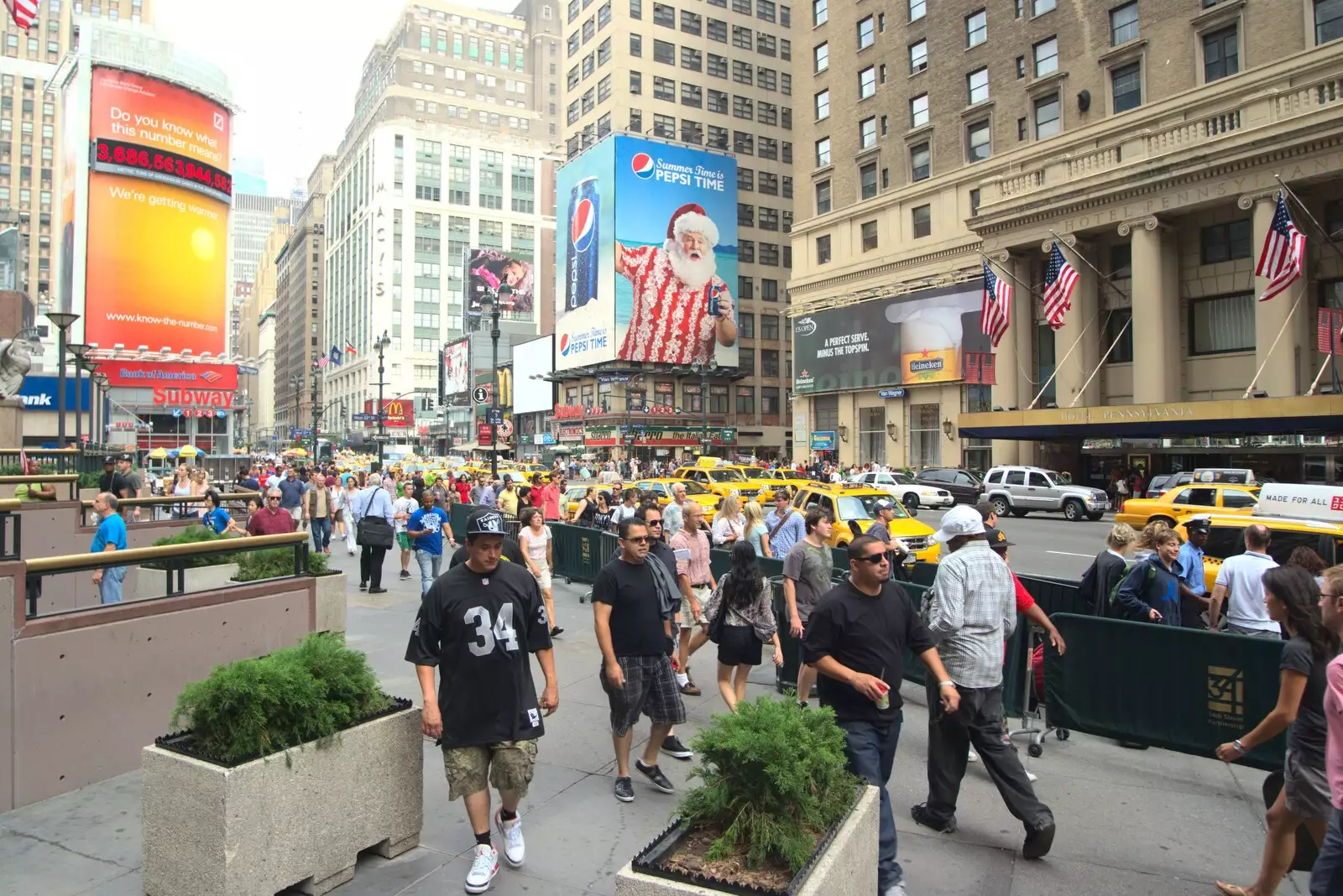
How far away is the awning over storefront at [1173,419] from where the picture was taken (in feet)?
87.9

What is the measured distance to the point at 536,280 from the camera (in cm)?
12231

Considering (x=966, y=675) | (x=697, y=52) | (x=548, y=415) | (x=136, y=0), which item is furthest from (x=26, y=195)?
(x=966, y=675)

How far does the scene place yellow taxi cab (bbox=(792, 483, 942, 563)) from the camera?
1648 centimetres

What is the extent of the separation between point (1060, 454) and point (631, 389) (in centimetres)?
3513

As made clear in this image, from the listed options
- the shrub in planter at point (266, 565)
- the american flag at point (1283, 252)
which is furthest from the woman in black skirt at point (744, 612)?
the american flag at point (1283, 252)

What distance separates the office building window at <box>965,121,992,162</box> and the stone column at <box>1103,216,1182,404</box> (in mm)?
11850

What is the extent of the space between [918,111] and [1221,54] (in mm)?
15800

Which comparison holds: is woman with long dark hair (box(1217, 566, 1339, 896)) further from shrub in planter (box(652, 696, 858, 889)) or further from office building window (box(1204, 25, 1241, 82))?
office building window (box(1204, 25, 1241, 82))

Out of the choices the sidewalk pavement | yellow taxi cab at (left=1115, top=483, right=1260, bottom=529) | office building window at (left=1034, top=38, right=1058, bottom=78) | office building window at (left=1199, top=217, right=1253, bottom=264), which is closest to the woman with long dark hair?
the sidewalk pavement

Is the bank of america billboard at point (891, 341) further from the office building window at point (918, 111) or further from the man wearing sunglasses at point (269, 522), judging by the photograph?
the man wearing sunglasses at point (269, 522)

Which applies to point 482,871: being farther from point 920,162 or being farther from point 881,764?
point 920,162

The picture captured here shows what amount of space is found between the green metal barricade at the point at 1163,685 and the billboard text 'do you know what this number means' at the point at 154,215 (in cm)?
6942

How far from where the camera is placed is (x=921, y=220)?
46.6 metres

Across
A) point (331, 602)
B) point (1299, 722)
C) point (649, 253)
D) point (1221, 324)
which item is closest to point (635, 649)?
point (1299, 722)
